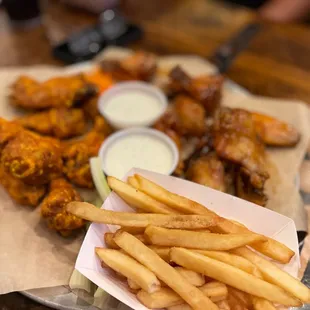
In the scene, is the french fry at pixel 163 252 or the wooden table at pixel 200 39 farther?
the wooden table at pixel 200 39

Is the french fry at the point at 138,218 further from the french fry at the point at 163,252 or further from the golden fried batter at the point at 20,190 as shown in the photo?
the golden fried batter at the point at 20,190

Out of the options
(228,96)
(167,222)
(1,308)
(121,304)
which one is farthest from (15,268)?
(228,96)

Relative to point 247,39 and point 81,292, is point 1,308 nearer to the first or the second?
point 81,292

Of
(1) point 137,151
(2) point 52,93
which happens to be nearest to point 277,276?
(1) point 137,151

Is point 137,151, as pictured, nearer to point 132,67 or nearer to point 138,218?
point 138,218

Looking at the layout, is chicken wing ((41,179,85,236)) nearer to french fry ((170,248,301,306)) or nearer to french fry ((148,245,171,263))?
french fry ((148,245,171,263))

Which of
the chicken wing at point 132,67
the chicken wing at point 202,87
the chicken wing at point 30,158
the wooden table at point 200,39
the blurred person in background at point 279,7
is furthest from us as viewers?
the blurred person in background at point 279,7

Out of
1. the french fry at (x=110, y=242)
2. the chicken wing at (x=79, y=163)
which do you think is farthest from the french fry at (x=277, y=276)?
the chicken wing at (x=79, y=163)
